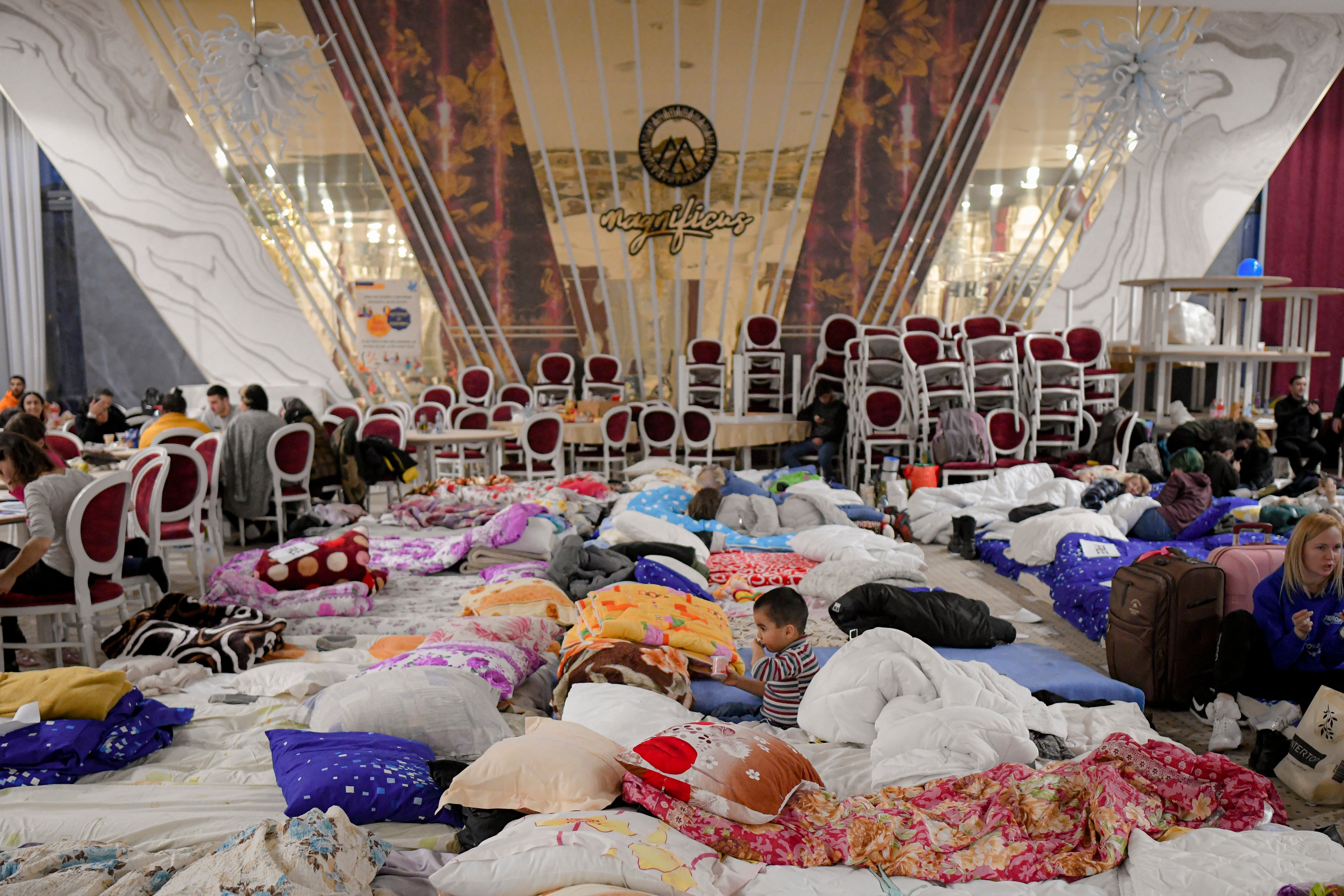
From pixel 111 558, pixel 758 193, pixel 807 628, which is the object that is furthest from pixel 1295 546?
pixel 758 193

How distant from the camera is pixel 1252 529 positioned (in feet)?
15.9

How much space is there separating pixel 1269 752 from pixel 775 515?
314 centimetres

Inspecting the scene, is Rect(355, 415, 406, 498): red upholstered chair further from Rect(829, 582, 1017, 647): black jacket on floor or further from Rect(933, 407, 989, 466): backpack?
Rect(829, 582, 1017, 647): black jacket on floor

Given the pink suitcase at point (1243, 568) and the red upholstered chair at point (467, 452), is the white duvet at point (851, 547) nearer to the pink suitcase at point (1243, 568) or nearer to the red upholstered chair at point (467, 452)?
the pink suitcase at point (1243, 568)

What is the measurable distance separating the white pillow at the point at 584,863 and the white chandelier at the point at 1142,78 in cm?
769

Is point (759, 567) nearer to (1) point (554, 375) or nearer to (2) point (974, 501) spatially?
(2) point (974, 501)

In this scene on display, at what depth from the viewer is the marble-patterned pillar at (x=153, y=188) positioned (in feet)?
32.0

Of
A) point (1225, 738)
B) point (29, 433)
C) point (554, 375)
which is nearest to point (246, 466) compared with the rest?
point (29, 433)

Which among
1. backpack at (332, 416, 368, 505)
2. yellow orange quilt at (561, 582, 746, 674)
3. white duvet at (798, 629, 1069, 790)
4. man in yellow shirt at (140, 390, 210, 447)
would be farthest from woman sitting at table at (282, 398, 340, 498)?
white duvet at (798, 629, 1069, 790)

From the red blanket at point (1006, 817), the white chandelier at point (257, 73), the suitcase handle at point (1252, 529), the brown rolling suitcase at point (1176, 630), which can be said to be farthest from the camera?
the white chandelier at point (257, 73)

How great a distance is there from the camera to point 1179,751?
2248mm

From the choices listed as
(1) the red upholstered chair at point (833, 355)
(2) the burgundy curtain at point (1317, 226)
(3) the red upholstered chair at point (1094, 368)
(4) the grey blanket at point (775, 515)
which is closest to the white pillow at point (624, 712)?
(4) the grey blanket at point (775, 515)

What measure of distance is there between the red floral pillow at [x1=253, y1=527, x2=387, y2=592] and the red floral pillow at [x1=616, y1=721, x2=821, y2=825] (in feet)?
8.06

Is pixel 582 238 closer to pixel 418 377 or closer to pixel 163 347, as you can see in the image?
pixel 418 377
